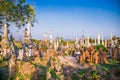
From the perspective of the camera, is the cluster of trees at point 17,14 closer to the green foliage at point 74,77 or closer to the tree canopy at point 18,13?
the tree canopy at point 18,13

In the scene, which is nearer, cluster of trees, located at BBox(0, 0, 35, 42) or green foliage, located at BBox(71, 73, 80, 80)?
green foliage, located at BBox(71, 73, 80, 80)

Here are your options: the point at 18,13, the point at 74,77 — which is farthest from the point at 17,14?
the point at 74,77

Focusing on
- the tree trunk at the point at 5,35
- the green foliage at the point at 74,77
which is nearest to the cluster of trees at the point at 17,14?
the tree trunk at the point at 5,35

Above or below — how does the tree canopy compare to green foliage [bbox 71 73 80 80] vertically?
above

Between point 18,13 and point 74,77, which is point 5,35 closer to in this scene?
point 18,13

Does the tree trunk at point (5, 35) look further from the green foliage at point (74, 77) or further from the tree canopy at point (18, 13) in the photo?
the green foliage at point (74, 77)

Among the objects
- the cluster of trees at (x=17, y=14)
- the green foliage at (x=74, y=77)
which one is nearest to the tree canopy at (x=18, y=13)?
the cluster of trees at (x=17, y=14)

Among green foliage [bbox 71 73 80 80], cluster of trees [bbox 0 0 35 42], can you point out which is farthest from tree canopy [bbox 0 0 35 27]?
green foliage [bbox 71 73 80 80]

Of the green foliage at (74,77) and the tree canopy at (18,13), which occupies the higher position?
the tree canopy at (18,13)

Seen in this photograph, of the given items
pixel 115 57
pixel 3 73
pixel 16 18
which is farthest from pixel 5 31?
pixel 115 57

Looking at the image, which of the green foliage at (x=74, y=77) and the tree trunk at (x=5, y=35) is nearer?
the green foliage at (x=74, y=77)

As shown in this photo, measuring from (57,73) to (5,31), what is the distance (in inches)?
666

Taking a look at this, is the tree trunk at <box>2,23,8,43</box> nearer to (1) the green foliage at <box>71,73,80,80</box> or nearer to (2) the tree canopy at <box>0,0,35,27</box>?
(2) the tree canopy at <box>0,0,35,27</box>

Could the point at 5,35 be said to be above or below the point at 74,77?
above
